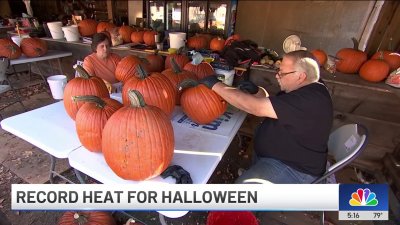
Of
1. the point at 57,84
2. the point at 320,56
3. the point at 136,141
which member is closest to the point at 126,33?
the point at 57,84

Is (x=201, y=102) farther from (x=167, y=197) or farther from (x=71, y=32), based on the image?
(x=71, y=32)

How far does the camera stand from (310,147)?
5.17 ft

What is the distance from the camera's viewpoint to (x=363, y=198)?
1.39 metres

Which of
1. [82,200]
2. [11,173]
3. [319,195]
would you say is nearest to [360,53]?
[319,195]

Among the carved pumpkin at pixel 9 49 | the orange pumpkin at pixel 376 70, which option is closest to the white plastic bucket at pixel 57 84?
the carved pumpkin at pixel 9 49

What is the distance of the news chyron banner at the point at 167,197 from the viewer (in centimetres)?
107

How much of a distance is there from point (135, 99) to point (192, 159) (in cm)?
48

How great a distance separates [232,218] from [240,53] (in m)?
1.80

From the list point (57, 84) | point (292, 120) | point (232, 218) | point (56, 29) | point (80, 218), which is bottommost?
point (232, 218)

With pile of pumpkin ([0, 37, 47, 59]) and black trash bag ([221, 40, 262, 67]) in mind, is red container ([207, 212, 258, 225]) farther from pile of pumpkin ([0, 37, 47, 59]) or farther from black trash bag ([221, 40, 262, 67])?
pile of pumpkin ([0, 37, 47, 59])

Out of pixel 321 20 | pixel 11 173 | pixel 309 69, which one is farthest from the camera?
pixel 321 20

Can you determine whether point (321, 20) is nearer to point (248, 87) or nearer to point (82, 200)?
point (248, 87)

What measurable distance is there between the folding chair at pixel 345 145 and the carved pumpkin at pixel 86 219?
57.1 inches

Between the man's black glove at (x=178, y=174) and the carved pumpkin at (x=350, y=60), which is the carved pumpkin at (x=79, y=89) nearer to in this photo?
the man's black glove at (x=178, y=174)
